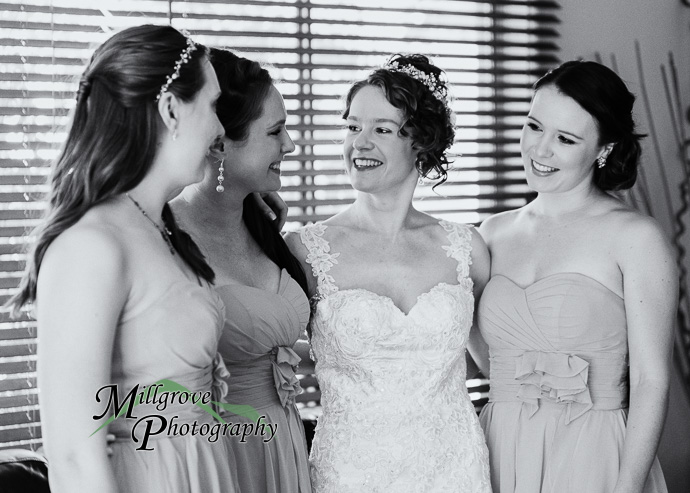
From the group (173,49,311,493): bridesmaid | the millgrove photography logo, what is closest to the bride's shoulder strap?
(173,49,311,493): bridesmaid

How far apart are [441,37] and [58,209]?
244 cm

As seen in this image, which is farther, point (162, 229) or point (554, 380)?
point (554, 380)

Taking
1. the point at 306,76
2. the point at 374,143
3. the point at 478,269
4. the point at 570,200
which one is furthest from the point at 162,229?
the point at 306,76

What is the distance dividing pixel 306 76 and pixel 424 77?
91 centimetres

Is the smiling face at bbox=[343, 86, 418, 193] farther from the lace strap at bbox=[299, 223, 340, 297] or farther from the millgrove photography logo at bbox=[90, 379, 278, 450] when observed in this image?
the millgrove photography logo at bbox=[90, 379, 278, 450]

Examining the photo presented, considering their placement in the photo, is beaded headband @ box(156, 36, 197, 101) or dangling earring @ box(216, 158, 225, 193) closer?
beaded headband @ box(156, 36, 197, 101)

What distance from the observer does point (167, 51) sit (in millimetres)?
1445

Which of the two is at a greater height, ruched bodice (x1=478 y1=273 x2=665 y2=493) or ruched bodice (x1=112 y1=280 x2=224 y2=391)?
ruched bodice (x1=112 y1=280 x2=224 y2=391)

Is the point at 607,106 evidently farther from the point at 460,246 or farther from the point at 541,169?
the point at 460,246

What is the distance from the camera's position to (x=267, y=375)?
2.02m

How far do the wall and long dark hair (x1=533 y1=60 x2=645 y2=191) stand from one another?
137 centimetres

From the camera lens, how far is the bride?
7.03 ft

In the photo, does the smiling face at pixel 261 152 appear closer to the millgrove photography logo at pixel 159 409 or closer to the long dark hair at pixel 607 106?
the millgrove photography logo at pixel 159 409

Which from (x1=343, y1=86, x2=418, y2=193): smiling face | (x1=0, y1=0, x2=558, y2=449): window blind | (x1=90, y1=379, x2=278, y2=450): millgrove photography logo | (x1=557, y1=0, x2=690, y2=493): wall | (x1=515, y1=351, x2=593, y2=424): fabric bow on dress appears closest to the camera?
(x1=90, y1=379, x2=278, y2=450): millgrove photography logo
